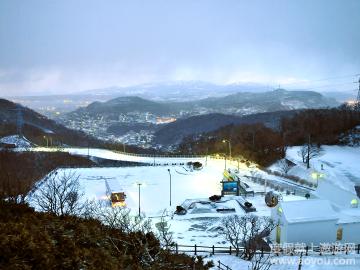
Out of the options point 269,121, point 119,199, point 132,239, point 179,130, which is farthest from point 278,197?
point 179,130

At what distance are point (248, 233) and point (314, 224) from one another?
488 centimetres

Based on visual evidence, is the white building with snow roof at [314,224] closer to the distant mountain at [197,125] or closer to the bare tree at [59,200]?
the bare tree at [59,200]

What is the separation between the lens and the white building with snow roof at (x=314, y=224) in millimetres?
20719

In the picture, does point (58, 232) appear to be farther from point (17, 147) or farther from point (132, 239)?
point (17, 147)

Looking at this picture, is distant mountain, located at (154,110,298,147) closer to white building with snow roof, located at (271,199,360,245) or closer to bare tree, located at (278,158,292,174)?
bare tree, located at (278,158,292,174)

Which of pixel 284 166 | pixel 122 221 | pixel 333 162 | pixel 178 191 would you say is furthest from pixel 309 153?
pixel 122 221

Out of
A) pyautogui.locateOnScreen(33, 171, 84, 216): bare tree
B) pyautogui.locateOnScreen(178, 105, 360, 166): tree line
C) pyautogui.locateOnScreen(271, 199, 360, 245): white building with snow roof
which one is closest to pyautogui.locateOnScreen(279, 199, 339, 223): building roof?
pyautogui.locateOnScreen(271, 199, 360, 245): white building with snow roof

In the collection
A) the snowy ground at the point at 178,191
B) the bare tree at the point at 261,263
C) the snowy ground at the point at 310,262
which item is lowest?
the snowy ground at the point at 178,191

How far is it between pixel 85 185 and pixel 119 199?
8792mm

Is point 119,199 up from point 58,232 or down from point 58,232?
down

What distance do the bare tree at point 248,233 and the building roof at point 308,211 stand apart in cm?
166

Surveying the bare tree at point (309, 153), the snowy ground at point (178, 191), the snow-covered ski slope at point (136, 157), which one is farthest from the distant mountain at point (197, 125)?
the snowy ground at point (178, 191)

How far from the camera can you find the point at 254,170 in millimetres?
46719

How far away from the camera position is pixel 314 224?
2084 centimetres
